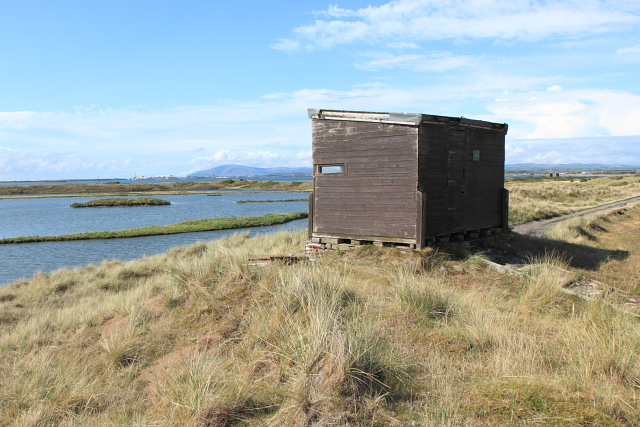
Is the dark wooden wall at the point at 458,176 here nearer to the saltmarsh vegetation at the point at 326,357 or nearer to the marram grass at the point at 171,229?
the saltmarsh vegetation at the point at 326,357

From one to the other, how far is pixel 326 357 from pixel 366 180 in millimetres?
7918

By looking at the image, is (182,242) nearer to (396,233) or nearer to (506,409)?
(396,233)

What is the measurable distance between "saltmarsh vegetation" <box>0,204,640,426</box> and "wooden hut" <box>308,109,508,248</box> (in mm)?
2919

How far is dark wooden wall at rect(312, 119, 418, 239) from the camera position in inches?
447

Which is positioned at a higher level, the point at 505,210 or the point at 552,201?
the point at 505,210

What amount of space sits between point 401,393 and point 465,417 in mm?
677

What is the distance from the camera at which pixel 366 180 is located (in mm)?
11992

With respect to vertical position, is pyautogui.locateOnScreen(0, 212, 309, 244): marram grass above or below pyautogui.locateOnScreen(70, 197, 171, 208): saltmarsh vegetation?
below

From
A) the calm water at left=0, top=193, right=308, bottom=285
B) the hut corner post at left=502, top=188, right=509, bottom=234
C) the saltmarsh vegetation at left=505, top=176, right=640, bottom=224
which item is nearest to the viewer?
the hut corner post at left=502, top=188, right=509, bottom=234

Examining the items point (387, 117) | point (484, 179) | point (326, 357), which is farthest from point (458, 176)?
point (326, 357)

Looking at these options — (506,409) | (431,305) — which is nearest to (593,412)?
(506,409)

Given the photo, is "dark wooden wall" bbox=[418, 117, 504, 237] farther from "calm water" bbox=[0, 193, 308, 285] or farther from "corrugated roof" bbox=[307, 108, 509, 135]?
"calm water" bbox=[0, 193, 308, 285]

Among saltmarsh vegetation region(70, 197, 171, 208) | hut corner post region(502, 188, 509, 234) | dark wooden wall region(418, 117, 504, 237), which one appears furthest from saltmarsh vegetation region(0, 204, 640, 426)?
saltmarsh vegetation region(70, 197, 171, 208)

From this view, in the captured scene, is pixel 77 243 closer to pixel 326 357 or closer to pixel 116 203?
pixel 326 357
